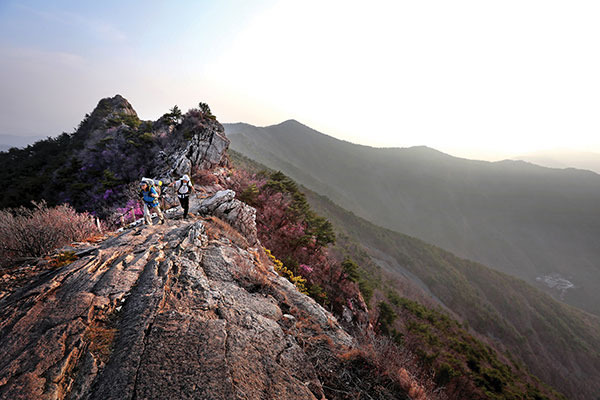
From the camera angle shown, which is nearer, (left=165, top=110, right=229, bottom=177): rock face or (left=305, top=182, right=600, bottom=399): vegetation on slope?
(left=165, top=110, right=229, bottom=177): rock face

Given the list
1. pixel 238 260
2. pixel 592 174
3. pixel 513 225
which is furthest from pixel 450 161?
pixel 238 260

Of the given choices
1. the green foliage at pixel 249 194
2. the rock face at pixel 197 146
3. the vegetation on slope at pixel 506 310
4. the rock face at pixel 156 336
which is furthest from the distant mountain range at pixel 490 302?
the rock face at pixel 156 336

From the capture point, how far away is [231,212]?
971cm

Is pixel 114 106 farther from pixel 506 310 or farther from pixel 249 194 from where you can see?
pixel 506 310

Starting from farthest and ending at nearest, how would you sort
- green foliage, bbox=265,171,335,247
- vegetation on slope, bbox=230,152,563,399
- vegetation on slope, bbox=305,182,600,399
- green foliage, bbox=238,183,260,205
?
vegetation on slope, bbox=305,182,600,399 < green foliage, bbox=265,171,335,247 < green foliage, bbox=238,183,260,205 < vegetation on slope, bbox=230,152,563,399

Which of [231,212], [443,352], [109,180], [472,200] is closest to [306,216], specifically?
[231,212]

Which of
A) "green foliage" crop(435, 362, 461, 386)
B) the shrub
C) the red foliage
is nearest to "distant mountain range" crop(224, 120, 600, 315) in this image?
the red foliage

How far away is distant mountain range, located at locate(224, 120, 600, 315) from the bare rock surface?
90625 mm

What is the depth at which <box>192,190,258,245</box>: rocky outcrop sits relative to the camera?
9.53 meters

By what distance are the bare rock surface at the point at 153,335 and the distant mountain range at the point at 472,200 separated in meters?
90.6

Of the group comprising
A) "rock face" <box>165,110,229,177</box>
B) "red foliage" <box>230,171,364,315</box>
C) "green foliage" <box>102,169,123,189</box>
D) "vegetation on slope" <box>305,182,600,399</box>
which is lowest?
"vegetation on slope" <box>305,182,600,399</box>

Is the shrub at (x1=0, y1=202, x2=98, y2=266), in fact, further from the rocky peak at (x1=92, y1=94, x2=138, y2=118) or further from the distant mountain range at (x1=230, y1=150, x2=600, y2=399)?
the rocky peak at (x1=92, y1=94, x2=138, y2=118)

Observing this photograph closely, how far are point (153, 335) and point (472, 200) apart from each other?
144399 mm

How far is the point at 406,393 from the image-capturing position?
10.8 ft
